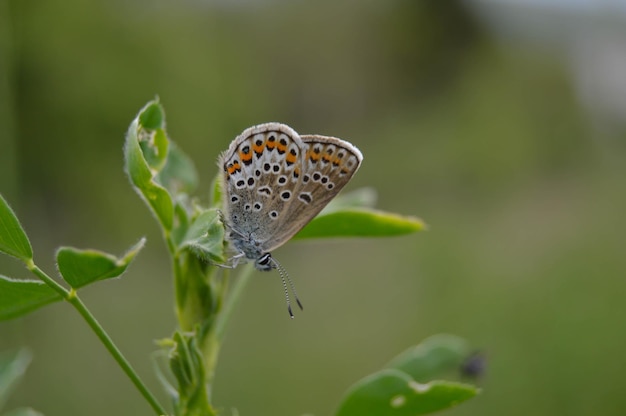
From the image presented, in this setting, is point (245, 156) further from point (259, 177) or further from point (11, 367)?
point (11, 367)

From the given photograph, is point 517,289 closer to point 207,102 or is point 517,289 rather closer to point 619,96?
point 207,102

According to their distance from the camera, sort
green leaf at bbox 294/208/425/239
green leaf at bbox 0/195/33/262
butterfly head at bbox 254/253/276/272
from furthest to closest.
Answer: butterfly head at bbox 254/253/276/272 → green leaf at bbox 294/208/425/239 → green leaf at bbox 0/195/33/262

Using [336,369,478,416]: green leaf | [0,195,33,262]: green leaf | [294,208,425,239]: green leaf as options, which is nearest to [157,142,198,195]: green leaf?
[294,208,425,239]: green leaf

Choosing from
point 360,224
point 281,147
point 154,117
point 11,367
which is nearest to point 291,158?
point 281,147

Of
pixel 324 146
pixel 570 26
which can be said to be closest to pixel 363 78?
pixel 570 26

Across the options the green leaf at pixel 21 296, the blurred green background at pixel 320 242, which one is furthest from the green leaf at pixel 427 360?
the blurred green background at pixel 320 242

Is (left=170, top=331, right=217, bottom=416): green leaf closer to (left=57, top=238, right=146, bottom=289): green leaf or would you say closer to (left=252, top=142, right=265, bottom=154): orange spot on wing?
(left=57, top=238, right=146, bottom=289): green leaf
